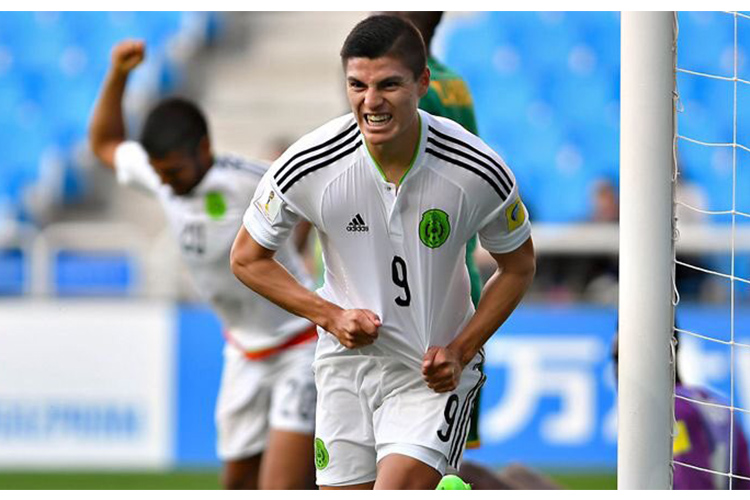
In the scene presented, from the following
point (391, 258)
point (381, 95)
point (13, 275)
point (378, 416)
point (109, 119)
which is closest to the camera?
point (381, 95)

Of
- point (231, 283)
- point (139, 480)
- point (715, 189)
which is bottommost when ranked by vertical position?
point (139, 480)

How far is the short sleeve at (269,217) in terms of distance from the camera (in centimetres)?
414

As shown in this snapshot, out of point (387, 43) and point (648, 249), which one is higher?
point (387, 43)

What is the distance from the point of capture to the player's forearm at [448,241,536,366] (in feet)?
13.7

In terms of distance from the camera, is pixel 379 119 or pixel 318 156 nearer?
pixel 379 119

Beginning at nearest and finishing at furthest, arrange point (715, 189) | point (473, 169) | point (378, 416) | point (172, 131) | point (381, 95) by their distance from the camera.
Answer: point (381, 95), point (473, 169), point (378, 416), point (172, 131), point (715, 189)

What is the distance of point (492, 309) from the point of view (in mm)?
4176

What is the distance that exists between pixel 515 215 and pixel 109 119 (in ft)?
8.88

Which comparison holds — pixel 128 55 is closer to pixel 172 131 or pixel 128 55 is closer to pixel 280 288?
pixel 172 131

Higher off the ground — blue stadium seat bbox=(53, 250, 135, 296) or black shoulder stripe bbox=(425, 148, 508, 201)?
blue stadium seat bbox=(53, 250, 135, 296)

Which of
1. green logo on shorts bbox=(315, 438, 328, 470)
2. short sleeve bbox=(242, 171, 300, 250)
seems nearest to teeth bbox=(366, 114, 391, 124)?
short sleeve bbox=(242, 171, 300, 250)

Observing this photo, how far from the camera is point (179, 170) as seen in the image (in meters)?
6.17

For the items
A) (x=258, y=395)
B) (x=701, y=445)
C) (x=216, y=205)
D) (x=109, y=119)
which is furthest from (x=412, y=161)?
(x=258, y=395)

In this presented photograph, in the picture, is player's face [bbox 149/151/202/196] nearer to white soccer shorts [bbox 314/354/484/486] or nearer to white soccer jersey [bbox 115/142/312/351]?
white soccer jersey [bbox 115/142/312/351]
